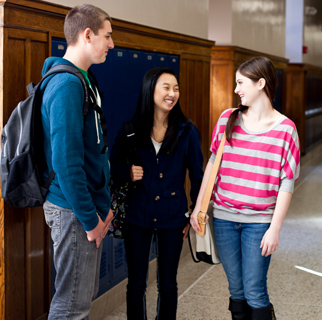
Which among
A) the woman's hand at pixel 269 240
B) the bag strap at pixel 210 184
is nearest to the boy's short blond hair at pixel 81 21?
the bag strap at pixel 210 184

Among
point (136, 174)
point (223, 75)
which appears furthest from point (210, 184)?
point (223, 75)

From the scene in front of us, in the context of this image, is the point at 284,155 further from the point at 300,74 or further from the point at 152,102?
the point at 300,74

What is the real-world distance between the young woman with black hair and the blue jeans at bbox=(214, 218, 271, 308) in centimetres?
31

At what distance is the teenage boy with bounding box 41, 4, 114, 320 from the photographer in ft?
7.02

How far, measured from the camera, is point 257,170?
2.71m

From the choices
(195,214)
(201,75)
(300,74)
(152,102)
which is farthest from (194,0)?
(300,74)

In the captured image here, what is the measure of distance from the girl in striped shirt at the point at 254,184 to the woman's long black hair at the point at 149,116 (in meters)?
0.33

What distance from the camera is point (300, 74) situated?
41.9 feet

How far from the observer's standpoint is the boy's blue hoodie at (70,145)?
2.10m

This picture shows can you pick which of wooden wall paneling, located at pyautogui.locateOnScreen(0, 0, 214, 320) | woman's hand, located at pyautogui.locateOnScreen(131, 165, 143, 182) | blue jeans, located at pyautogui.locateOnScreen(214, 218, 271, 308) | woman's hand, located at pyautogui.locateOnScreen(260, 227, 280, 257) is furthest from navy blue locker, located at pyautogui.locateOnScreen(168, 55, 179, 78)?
woman's hand, located at pyautogui.locateOnScreen(260, 227, 280, 257)

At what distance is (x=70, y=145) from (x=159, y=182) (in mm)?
997

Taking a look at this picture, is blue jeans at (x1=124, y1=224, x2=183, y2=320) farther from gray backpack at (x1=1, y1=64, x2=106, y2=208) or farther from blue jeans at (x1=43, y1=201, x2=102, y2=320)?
gray backpack at (x1=1, y1=64, x2=106, y2=208)

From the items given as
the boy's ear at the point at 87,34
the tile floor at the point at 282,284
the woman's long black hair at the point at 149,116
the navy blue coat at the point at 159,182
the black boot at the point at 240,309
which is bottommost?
the tile floor at the point at 282,284

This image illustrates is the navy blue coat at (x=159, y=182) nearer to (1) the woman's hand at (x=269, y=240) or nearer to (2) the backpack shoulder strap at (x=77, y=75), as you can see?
(1) the woman's hand at (x=269, y=240)
